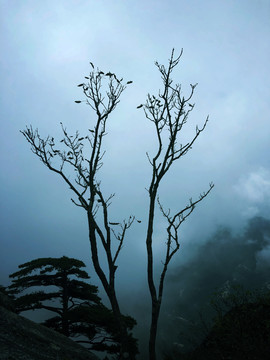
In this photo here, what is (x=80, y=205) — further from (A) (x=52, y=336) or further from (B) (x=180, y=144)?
(A) (x=52, y=336)

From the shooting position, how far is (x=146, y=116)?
8.59 metres

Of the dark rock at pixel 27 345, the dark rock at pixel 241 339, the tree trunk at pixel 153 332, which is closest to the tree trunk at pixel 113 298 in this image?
the tree trunk at pixel 153 332

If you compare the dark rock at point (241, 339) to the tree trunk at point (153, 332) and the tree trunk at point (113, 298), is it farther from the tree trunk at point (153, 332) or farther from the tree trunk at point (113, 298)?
the tree trunk at point (113, 298)

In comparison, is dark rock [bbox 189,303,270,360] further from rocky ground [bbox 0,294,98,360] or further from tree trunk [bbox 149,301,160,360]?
rocky ground [bbox 0,294,98,360]

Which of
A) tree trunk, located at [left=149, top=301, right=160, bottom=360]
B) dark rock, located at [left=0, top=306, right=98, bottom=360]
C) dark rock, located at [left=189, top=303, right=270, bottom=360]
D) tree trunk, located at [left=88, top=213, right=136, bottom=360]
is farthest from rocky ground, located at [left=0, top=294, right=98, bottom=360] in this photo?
dark rock, located at [left=189, top=303, right=270, bottom=360]

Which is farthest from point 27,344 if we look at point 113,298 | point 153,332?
point 153,332

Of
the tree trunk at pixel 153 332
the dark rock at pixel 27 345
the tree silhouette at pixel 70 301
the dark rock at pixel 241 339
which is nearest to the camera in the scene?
the dark rock at pixel 241 339

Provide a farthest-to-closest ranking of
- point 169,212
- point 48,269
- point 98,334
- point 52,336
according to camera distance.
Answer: point 48,269 → point 98,334 → point 52,336 → point 169,212

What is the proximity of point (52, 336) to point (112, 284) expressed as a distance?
14.7 ft

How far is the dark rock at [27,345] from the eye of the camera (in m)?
6.79

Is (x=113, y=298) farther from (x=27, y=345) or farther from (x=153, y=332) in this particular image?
(x=27, y=345)

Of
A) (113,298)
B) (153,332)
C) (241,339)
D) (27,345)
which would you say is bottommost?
(27,345)

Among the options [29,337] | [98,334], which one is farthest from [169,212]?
[98,334]

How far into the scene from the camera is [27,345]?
7.50 meters
